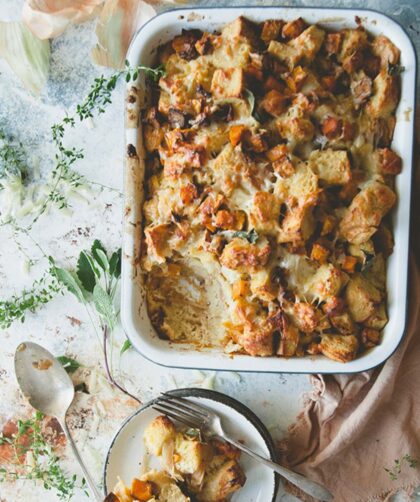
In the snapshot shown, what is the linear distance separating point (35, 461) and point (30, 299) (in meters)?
0.69

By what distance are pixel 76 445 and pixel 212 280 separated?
3.32ft

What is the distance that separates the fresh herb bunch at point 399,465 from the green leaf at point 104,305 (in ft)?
3.92

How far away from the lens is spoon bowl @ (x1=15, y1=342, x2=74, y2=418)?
288 centimetres

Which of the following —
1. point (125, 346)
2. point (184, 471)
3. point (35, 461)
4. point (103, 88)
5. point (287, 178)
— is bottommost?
point (35, 461)

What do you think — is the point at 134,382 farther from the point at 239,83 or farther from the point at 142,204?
the point at 239,83

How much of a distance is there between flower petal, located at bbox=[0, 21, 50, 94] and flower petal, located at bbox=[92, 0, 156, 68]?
211mm

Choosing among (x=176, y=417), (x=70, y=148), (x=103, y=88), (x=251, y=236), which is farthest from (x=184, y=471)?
(x=103, y=88)

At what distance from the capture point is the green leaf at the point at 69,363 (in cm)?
294

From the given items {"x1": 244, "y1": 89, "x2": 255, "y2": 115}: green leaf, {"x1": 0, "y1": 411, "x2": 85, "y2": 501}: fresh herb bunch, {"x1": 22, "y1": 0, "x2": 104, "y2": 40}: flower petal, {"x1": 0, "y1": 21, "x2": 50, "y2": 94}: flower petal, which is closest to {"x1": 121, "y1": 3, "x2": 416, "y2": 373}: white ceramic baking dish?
{"x1": 244, "y1": 89, "x2": 255, "y2": 115}: green leaf

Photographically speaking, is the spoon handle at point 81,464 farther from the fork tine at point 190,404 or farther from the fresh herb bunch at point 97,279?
the fork tine at point 190,404

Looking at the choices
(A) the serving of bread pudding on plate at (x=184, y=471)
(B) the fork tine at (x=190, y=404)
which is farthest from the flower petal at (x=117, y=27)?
(A) the serving of bread pudding on plate at (x=184, y=471)

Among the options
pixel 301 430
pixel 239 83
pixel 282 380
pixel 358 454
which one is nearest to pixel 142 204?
pixel 239 83

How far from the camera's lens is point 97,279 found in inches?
113

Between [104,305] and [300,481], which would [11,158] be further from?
[300,481]
